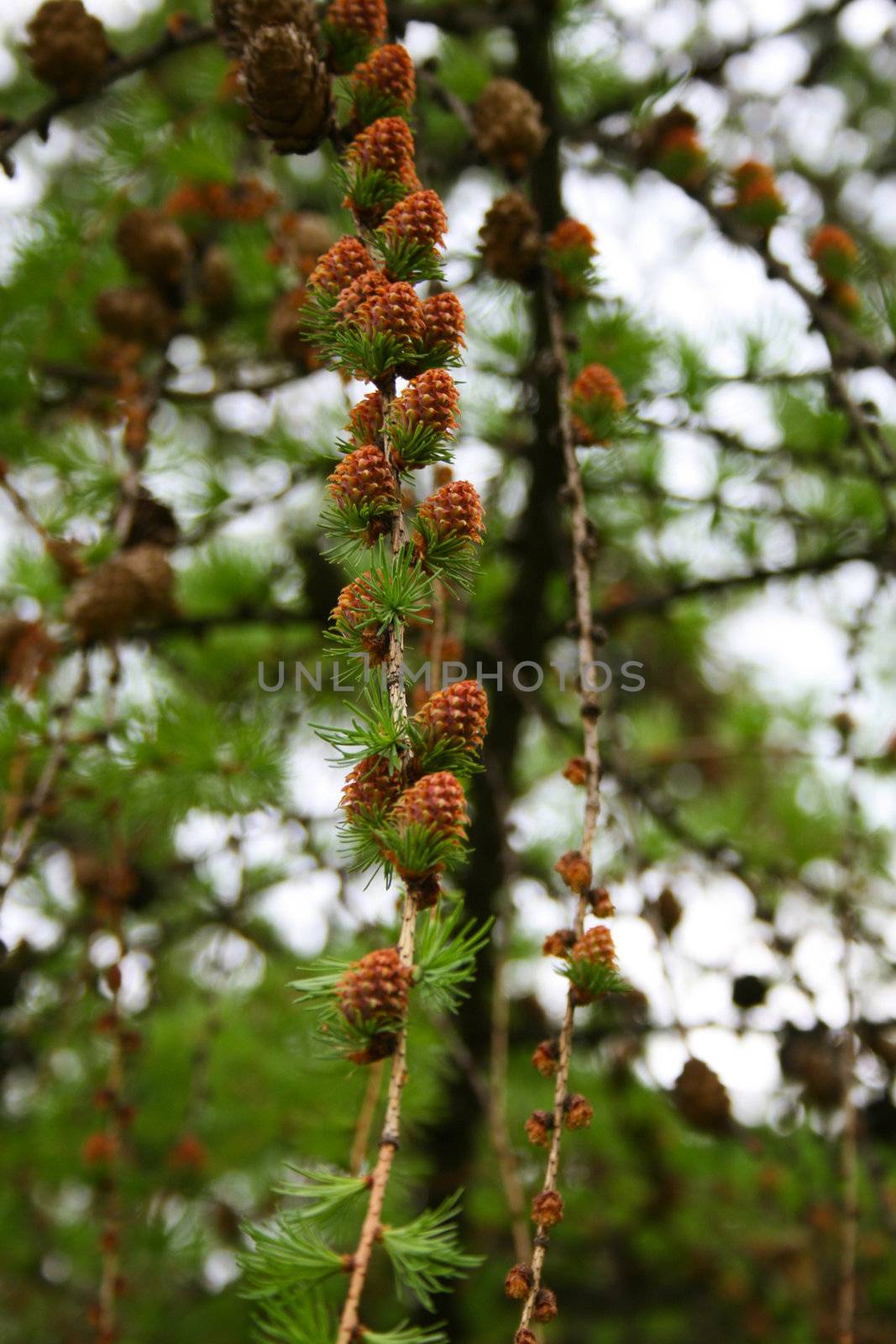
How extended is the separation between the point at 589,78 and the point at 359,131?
1.13m

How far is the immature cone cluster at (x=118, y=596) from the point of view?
48.0 inches

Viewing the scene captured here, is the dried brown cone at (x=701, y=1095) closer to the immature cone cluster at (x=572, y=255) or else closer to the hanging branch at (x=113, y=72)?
the immature cone cluster at (x=572, y=255)

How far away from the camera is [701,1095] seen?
40.4 inches

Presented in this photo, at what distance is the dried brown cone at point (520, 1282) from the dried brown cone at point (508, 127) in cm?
101

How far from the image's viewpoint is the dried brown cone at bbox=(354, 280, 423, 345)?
2.19 ft

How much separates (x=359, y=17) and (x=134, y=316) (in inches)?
26.2

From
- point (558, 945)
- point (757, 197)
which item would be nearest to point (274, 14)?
point (757, 197)

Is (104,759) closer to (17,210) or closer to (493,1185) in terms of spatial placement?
(17,210)

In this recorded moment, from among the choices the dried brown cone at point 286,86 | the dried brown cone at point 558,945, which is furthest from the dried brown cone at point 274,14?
the dried brown cone at point 558,945

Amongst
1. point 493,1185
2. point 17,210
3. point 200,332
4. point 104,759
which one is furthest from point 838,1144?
point 17,210

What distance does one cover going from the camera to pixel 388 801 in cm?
63

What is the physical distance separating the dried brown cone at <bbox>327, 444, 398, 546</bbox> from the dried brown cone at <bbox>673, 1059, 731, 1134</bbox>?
2.21 feet

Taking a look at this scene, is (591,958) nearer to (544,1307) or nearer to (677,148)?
(544,1307)

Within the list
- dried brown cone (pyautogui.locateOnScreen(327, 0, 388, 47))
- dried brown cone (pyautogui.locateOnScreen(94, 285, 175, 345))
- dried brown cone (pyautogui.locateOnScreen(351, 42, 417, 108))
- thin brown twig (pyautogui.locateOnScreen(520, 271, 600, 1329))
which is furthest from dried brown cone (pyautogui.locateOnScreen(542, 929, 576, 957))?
dried brown cone (pyautogui.locateOnScreen(94, 285, 175, 345))
